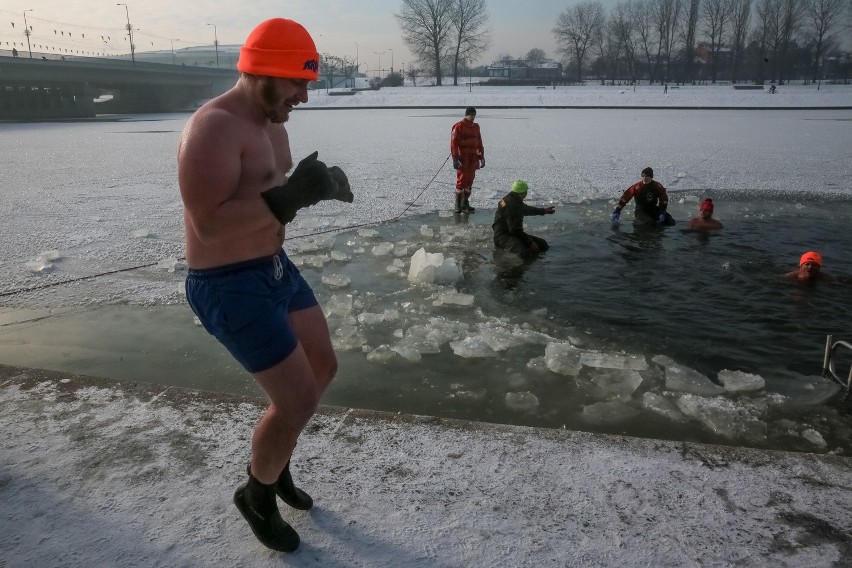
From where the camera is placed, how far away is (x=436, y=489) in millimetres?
2518

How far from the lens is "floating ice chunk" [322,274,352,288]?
19.3ft

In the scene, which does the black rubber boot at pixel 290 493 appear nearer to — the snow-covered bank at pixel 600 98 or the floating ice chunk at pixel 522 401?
the floating ice chunk at pixel 522 401

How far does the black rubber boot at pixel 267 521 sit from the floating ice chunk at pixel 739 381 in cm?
285

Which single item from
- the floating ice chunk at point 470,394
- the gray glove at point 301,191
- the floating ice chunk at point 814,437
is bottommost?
the floating ice chunk at point 814,437

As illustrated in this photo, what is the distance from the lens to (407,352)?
4246mm

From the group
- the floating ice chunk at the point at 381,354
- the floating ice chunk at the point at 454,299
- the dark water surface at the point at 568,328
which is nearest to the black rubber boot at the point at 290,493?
the dark water surface at the point at 568,328

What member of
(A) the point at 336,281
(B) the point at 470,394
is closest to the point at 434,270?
(A) the point at 336,281

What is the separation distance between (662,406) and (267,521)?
232 centimetres

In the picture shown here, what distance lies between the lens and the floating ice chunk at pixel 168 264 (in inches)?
250

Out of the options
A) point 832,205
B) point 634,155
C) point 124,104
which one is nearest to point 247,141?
point 832,205

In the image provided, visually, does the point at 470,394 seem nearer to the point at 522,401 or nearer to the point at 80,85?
the point at 522,401

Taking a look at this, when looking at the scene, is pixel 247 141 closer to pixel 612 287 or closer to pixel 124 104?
pixel 612 287

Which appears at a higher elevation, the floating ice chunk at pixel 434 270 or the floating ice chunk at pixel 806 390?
the floating ice chunk at pixel 434 270

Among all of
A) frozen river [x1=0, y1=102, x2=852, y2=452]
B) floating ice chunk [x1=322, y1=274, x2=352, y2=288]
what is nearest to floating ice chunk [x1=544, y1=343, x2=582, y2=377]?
frozen river [x1=0, y1=102, x2=852, y2=452]
